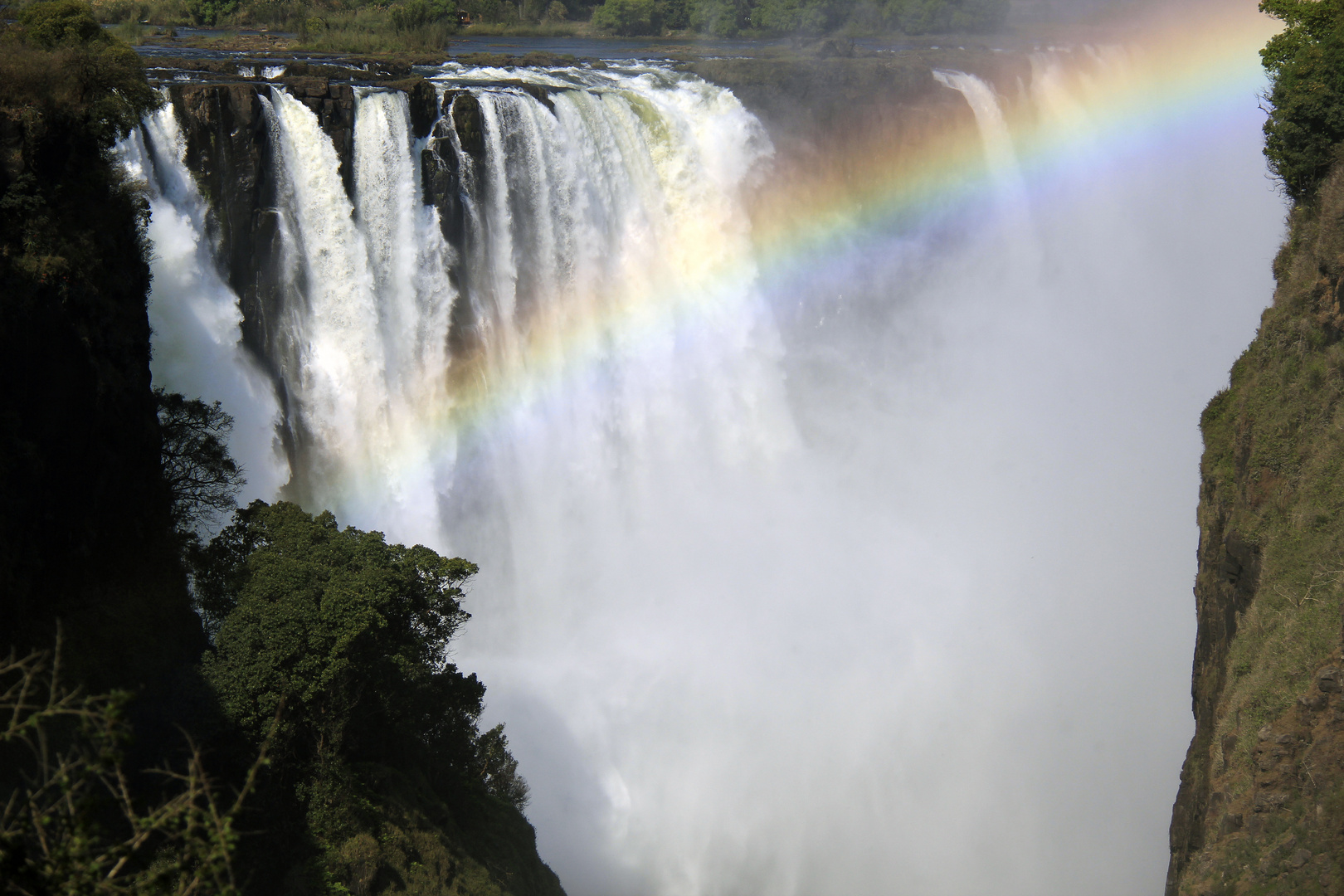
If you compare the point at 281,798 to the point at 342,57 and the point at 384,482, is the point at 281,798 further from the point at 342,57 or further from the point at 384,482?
the point at 342,57

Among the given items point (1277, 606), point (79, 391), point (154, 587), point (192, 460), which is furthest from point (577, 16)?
point (1277, 606)

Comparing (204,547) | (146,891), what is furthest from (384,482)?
(146,891)

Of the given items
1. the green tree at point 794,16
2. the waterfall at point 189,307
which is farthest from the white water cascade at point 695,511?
the green tree at point 794,16

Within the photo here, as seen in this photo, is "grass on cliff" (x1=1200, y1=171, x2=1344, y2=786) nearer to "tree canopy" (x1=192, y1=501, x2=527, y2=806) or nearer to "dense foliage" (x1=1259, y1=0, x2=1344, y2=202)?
"dense foliage" (x1=1259, y1=0, x2=1344, y2=202)

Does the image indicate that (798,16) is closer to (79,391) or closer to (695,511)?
(695,511)

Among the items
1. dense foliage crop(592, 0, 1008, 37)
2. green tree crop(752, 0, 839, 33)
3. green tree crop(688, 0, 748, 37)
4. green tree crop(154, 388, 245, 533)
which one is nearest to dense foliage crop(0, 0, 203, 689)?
green tree crop(154, 388, 245, 533)

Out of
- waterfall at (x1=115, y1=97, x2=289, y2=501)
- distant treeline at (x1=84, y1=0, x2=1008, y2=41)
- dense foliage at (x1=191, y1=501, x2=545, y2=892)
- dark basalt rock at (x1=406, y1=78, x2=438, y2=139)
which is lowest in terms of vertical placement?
dense foliage at (x1=191, y1=501, x2=545, y2=892)

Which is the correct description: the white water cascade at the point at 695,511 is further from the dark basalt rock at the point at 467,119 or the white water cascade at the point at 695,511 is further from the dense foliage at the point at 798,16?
the dense foliage at the point at 798,16
